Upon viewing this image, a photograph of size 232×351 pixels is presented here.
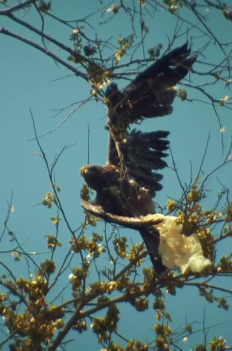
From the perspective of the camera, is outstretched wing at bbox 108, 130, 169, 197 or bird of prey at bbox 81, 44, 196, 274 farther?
outstretched wing at bbox 108, 130, 169, 197

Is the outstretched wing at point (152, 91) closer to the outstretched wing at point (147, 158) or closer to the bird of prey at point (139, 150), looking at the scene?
the bird of prey at point (139, 150)

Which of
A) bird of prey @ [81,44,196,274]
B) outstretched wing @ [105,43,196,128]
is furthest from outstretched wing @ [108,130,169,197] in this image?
outstretched wing @ [105,43,196,128]

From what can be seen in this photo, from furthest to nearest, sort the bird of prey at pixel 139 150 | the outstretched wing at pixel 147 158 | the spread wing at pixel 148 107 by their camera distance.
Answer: the outstretched wing at pixel 147 158
the spread wing at pixel 148 107
the bird of prey at pixel 139 150

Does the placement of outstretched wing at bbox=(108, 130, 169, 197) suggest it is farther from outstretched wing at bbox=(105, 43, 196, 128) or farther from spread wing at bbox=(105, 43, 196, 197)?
outstretched wing at bbox=(105, 43, 196, 128)

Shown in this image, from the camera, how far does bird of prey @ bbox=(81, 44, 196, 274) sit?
Answer: 379 cm

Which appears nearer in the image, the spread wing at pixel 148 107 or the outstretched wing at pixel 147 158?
the spread wing at pixel 148 107

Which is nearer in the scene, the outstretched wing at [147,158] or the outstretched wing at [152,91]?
the outstretched wing at [152,91]

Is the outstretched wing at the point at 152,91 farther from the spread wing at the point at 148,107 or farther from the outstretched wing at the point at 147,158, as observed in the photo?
the outstretched wing at the point at 147,158

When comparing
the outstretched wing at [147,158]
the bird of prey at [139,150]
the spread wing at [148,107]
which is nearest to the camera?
the bird of prey at [139,150]

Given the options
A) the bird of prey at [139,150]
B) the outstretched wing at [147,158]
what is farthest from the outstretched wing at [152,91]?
the outstretched wing at [147,158]


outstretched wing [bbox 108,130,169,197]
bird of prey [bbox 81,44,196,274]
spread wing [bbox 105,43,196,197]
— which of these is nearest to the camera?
bird of prey [bbox 81,44,196,274]

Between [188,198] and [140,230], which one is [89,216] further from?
[188,198]

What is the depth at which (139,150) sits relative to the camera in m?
4.72

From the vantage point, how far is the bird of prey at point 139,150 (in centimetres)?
379
